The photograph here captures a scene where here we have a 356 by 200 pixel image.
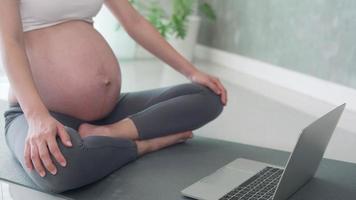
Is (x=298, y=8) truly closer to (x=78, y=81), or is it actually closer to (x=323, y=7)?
(x=323, y=7)

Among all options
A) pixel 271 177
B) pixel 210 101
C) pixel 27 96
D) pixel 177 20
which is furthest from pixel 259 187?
pixel 177 20

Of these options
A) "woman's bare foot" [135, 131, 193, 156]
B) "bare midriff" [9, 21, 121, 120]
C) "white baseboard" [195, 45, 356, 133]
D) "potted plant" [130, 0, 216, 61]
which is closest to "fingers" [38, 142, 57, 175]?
"bare midriff" [9, 21, 121, 120]

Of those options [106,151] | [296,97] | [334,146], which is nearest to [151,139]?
[106,151]

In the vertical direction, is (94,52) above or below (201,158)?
above

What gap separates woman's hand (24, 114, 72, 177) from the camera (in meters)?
1.00

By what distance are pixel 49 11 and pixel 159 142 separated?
51 centimetres

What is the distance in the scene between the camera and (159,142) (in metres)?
1.44

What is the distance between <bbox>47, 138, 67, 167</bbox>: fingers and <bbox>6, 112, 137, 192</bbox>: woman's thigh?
0.02 m

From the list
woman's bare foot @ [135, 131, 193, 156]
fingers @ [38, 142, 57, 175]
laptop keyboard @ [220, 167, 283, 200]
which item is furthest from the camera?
woman's bare foot @ [135, 131, 193, 156]

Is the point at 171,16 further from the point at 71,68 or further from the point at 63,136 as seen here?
the point at 63,136

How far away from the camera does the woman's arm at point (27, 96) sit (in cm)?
101

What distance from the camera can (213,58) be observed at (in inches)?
143

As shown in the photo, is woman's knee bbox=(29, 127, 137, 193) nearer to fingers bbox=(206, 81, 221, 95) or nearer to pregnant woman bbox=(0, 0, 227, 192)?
pregnant woman bbox=(0, 0, 227, 192)

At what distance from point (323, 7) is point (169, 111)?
1.54m
